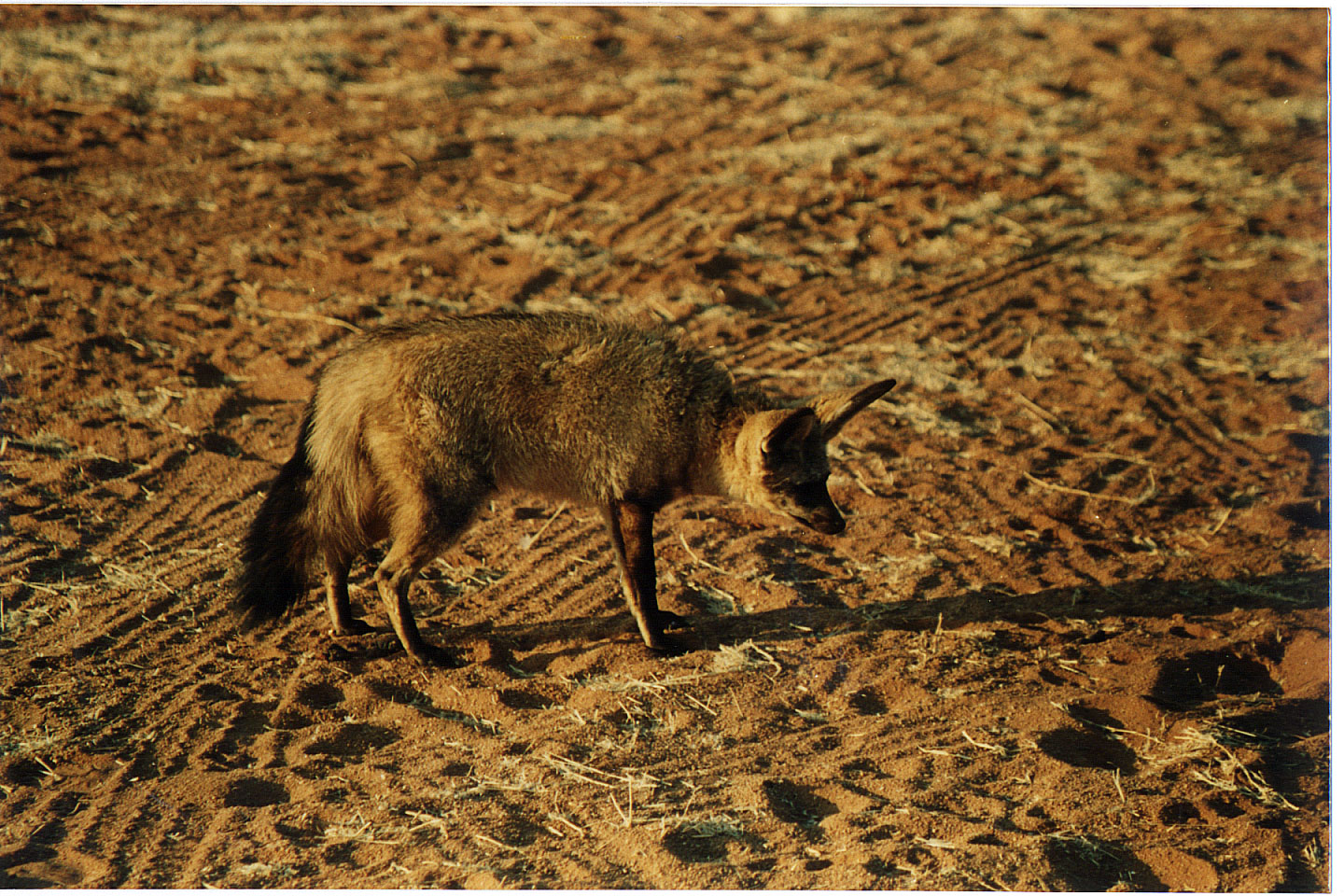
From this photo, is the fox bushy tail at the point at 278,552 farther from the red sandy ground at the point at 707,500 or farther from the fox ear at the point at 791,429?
the fox ear at the point at 791,429

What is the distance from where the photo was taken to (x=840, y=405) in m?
5.35

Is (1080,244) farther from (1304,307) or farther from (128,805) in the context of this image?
(128,805)

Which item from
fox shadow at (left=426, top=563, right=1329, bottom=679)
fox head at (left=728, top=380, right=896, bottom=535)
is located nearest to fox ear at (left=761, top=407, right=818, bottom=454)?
fox head at (left=728, top=380, right=896, bottom=535)

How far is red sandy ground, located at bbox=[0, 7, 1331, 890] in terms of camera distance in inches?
169

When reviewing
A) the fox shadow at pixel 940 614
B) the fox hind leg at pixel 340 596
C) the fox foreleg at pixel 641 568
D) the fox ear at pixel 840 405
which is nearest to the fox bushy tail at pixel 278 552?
the fox hind leg at pixel 340 596

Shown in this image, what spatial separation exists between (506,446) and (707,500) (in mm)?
2099

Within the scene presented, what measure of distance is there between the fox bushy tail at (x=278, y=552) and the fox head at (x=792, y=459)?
2089mm

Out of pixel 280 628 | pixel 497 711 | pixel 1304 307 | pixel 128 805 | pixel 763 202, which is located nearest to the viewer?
pixel 128 805

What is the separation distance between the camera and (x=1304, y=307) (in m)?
9.38

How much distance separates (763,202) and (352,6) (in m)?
5.67

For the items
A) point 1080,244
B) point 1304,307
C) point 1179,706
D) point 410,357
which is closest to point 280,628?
point 410,357

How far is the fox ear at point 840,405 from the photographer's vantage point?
16.7 feet

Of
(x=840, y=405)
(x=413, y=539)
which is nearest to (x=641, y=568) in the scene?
(x=413, y=539)

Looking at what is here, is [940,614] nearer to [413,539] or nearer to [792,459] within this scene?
[792,459]
